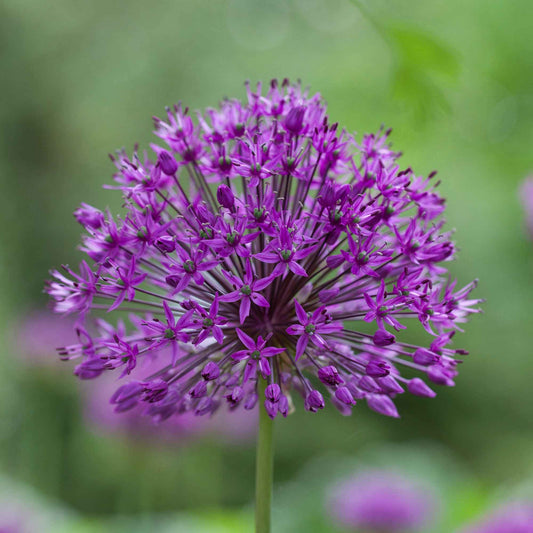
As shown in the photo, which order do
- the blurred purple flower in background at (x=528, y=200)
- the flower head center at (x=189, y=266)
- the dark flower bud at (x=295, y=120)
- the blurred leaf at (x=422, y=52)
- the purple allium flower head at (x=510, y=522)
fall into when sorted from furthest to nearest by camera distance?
the blurred purple flower in background at (x=528, y=200) < the purple allium flower head at (x=510, y=522) < the blurred leaf at (x=422, y=52) < the dark flower bud at (x=295, y=120) < the flower head center at (x=189, y=266)

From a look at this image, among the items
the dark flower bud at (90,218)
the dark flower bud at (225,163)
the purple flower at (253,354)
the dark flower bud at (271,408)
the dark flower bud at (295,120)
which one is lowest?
the dark flower bud at (271,408)

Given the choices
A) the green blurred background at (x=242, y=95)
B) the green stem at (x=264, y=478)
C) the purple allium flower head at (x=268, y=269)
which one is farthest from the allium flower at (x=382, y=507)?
the green stem at (x=264, y=478)

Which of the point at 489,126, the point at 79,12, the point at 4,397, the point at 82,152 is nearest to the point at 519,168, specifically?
the point at 489,126

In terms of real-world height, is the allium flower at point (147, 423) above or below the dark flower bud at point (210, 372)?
below

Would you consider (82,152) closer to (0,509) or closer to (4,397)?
(4,397)

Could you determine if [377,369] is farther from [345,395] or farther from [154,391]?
[154,391]

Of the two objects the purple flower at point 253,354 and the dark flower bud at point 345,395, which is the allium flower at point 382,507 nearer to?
the dark flower bud at point 345,395
